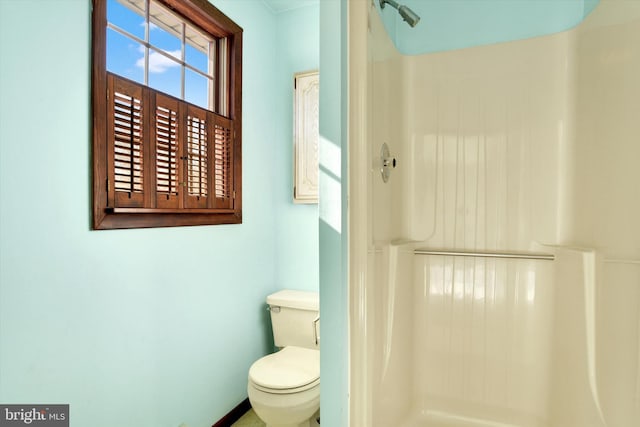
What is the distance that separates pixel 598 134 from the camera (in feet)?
4.35

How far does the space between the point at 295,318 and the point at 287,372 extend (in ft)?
1.31

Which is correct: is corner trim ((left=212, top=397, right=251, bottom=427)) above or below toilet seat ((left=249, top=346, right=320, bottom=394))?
below

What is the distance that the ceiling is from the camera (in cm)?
216

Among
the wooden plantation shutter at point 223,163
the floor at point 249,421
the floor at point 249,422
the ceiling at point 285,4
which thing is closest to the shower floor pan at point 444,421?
the floor at point 249,422

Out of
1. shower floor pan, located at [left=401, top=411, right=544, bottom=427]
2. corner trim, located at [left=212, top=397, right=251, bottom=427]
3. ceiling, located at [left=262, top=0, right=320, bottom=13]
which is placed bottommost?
corner trim, located at [left=212, top=397, right=251, bottom=427]

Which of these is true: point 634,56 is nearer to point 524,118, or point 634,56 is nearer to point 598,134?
point 598,134

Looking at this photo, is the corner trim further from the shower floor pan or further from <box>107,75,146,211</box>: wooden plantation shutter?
<box>107,75,146,211</box>: wooden plantation shutter

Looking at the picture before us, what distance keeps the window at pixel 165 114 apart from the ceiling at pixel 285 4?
37 centimetres

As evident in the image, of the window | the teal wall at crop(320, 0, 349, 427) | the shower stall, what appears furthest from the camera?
the window

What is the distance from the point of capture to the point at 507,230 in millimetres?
1527

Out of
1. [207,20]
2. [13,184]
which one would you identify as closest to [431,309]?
[13,184]

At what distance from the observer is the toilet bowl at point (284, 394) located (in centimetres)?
152

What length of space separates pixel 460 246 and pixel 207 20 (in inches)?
66.4

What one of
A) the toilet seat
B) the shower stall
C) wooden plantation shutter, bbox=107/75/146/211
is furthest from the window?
the shower stall
